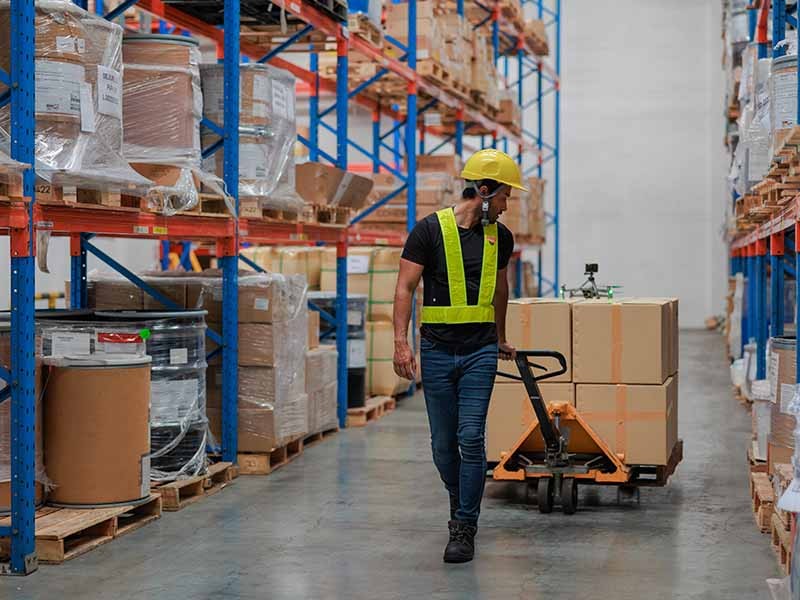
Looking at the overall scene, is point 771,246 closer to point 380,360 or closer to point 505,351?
point 505,351

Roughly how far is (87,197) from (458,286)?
1911mm

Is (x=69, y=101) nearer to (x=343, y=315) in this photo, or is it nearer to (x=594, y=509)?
(x=594, y=509)

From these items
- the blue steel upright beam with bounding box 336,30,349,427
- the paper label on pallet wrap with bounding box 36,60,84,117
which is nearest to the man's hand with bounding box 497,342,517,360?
the paper label on pallet wrap with bounding box 36,60,84,117

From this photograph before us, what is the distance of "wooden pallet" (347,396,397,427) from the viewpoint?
1072 cm

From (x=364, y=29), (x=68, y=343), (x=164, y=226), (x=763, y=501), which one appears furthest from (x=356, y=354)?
(x=763, y=501)

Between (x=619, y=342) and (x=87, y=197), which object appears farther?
(x=619, y=342)

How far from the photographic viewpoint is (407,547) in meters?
6.10

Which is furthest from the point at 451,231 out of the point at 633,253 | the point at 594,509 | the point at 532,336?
the point at 633,253

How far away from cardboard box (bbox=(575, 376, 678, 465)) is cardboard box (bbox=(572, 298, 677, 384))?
65 millimetres

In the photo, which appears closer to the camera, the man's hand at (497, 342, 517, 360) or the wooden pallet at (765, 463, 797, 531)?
the wooden pallet at (765, 463, 797, 531)

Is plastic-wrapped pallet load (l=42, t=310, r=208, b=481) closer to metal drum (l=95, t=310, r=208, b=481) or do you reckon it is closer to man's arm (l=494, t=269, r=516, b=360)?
metal drum (l=95, t=310, r=208, b=481)

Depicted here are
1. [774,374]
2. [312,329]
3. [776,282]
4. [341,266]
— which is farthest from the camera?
[341,266]

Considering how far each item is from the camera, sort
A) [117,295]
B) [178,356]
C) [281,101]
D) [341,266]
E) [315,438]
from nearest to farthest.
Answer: [178,356] < [117,295] < [281,101] < [315,438] < [341,266]

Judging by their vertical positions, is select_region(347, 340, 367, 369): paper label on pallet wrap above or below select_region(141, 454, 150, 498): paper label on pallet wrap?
above
